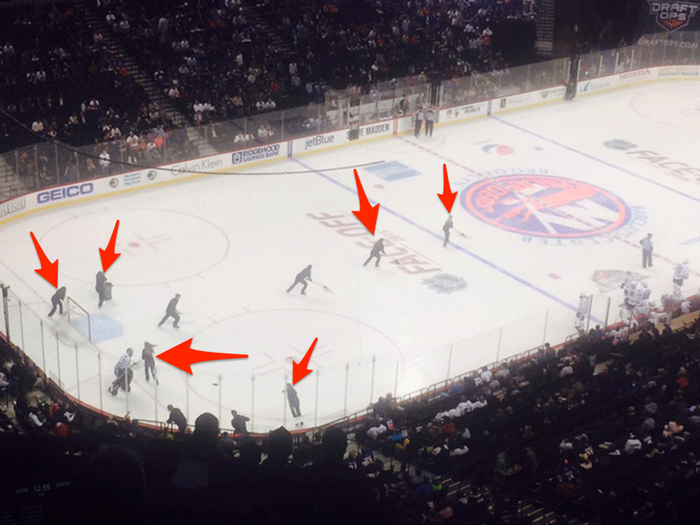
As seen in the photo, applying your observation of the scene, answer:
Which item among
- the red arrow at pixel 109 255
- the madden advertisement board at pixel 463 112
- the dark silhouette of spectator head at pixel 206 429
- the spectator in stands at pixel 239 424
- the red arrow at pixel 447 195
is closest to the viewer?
the dark silhouette of spectator head at pixel 206 429

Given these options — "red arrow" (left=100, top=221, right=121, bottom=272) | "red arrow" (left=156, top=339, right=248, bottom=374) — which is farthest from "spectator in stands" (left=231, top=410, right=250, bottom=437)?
"red arrow" (left=100, top=221, right=121, bottom=272)

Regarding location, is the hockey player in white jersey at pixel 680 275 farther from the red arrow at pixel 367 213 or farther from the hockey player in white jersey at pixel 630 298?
the red arrow at pixel 367 213

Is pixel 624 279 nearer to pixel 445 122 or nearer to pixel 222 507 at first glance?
pixel 445 122

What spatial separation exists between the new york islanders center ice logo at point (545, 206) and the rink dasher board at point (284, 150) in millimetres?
5037

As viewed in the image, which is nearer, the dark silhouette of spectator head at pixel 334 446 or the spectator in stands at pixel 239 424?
the dark silhouette of spectator head at pixel 334 446

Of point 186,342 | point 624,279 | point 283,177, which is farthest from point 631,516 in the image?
point 283,177

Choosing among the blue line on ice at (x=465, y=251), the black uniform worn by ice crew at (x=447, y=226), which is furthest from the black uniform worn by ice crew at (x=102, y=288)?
the blue line on ice at (x=465, y=251)

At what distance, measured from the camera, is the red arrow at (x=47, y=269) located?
24312 mm

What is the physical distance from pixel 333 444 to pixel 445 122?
2990cm

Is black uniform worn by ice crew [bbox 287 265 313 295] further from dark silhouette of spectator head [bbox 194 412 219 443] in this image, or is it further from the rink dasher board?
dark silhouette of spectator head [bbox 194 412 219 443]

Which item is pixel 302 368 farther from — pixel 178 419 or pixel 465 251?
pixel 465 251

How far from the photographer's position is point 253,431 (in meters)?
18.1
